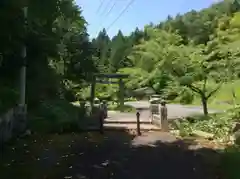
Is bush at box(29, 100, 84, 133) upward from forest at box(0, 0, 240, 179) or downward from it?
downward

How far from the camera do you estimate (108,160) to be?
8703mm

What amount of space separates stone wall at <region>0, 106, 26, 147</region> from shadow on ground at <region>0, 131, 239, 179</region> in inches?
17.1

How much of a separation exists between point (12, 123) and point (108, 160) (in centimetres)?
490

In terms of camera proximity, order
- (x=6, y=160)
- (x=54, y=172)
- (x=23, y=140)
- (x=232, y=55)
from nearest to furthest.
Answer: (x=54, y=172)
(x=6, y=160)
(x=23, y=140)
(x=232, y=55)

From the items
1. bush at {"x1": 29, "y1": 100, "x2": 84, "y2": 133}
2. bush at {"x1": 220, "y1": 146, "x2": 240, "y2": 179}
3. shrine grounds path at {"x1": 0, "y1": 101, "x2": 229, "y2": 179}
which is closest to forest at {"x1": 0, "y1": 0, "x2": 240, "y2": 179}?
bush at {"x1": 29, "y1": 100, "x2": 84, "y2": 133}

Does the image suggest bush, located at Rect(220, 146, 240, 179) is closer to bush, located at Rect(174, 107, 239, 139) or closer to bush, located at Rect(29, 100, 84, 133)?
bush, located at Rect(174, 107, 239, 139)

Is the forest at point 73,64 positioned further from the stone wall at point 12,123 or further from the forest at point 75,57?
the stone wall at point 12,123

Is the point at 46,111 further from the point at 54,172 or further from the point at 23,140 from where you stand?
the point at 54,172

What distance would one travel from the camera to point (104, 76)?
29016 mm

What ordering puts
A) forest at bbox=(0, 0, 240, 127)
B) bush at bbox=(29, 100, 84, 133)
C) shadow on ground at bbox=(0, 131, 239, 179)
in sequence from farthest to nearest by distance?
1. bush at bbox=(29, 100, 84, 133)
2. forest at bbox=(0, 0, 240, 127)
3. shadow on ground at bbox=(0, 131, 239, 179)

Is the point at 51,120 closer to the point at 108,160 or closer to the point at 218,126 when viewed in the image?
the point at 218,126

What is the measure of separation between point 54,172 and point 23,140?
473 centimetres

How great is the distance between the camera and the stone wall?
1062cm

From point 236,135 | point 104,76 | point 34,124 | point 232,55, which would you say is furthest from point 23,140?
point 104,76
